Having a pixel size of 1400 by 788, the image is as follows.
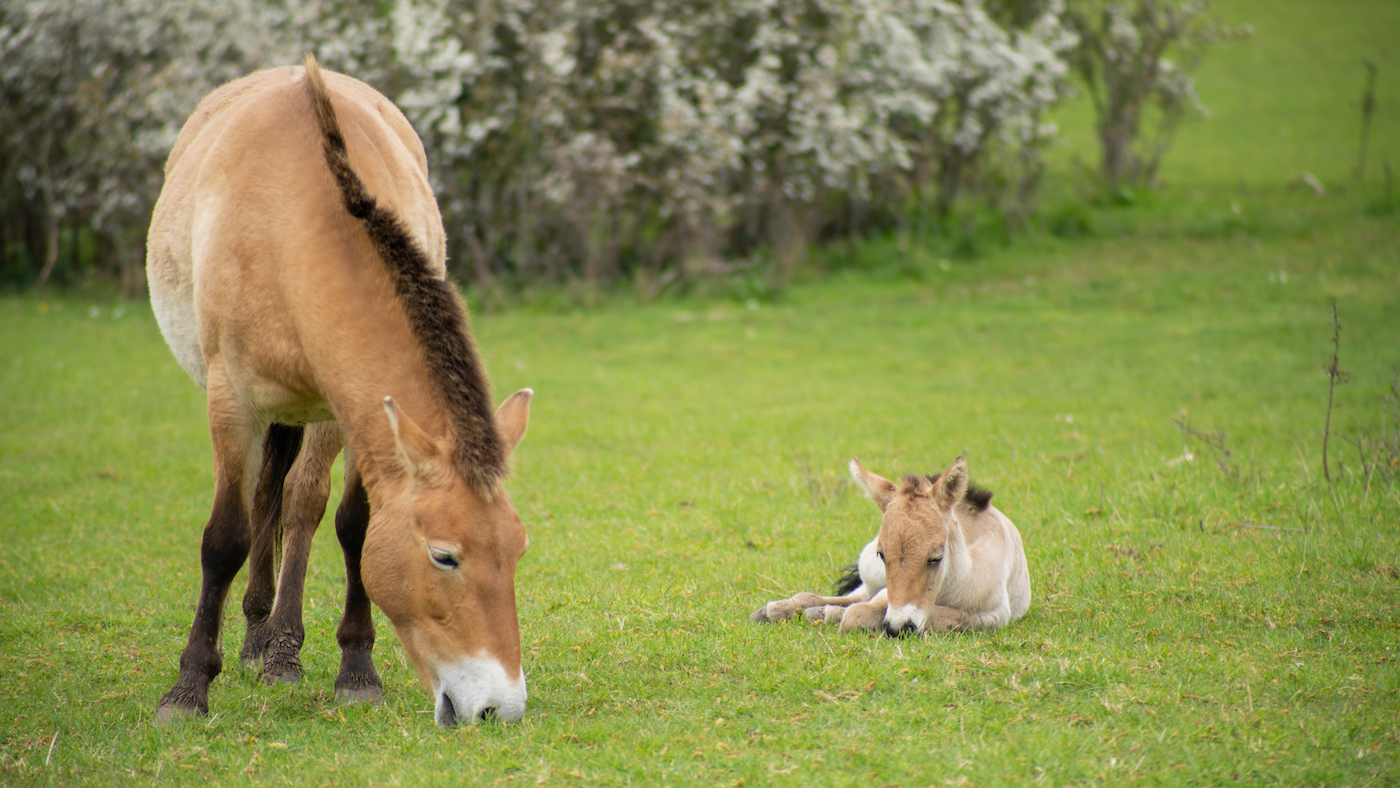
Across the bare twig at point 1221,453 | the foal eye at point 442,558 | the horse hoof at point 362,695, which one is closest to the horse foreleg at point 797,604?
the horse hoof at point 362,695

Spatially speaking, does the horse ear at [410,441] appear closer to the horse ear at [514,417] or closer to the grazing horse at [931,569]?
the horse ear at [514,417]

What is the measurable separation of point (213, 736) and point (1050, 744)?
3162mm

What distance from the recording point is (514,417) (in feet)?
Answer: 13.4

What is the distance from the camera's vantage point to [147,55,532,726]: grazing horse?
373 centimetres

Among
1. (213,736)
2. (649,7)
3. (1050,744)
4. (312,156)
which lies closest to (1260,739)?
(1050,744)

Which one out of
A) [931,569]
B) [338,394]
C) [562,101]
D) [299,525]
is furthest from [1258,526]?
[562,101]

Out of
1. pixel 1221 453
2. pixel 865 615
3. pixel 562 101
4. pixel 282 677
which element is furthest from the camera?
pixel 562 101

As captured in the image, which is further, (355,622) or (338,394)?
(355,622)

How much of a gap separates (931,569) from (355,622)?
2572 millimetres

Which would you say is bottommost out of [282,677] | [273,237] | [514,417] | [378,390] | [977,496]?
[282,677]

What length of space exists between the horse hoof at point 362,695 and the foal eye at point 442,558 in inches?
44.3

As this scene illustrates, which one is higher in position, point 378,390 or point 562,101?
point 562,101

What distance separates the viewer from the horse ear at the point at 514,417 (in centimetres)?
399

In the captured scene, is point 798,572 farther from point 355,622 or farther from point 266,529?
point 266,529
